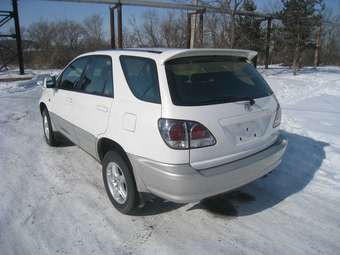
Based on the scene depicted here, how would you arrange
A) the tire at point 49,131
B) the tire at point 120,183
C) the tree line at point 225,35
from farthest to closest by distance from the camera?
the tree line at point 225,35 → the tire at point 49,131 → the tire at point 120,183

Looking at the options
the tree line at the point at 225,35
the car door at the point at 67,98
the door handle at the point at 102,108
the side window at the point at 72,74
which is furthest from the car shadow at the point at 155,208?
the tree line at the point at 225,35

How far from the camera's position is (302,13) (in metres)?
16.5

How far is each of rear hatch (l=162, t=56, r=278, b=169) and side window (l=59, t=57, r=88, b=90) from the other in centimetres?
183

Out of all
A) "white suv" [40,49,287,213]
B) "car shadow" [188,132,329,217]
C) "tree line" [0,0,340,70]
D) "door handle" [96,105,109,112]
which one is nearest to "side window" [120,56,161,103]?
"white suv" [40,49,287,213]

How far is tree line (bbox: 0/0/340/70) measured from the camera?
48.4 ft

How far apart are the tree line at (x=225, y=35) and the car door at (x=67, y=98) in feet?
28.9

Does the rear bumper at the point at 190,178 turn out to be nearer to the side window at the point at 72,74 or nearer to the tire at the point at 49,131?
the side window at the point at 72,74

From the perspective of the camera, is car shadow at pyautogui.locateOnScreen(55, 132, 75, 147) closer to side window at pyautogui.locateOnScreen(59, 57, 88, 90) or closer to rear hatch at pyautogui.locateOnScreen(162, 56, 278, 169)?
side window at pyautogui.locateOnScreen(59, 57, 88, 90)

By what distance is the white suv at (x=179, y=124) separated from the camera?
2.40m

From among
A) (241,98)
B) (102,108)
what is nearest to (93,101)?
(102,108)

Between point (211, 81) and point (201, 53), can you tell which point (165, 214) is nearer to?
point (211, 81)

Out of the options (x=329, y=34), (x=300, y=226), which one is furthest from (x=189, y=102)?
(x=329, y=34)

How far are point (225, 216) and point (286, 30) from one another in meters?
17.4

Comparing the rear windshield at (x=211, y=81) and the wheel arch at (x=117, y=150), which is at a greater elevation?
the rear windshield at (x=211, y=81)
